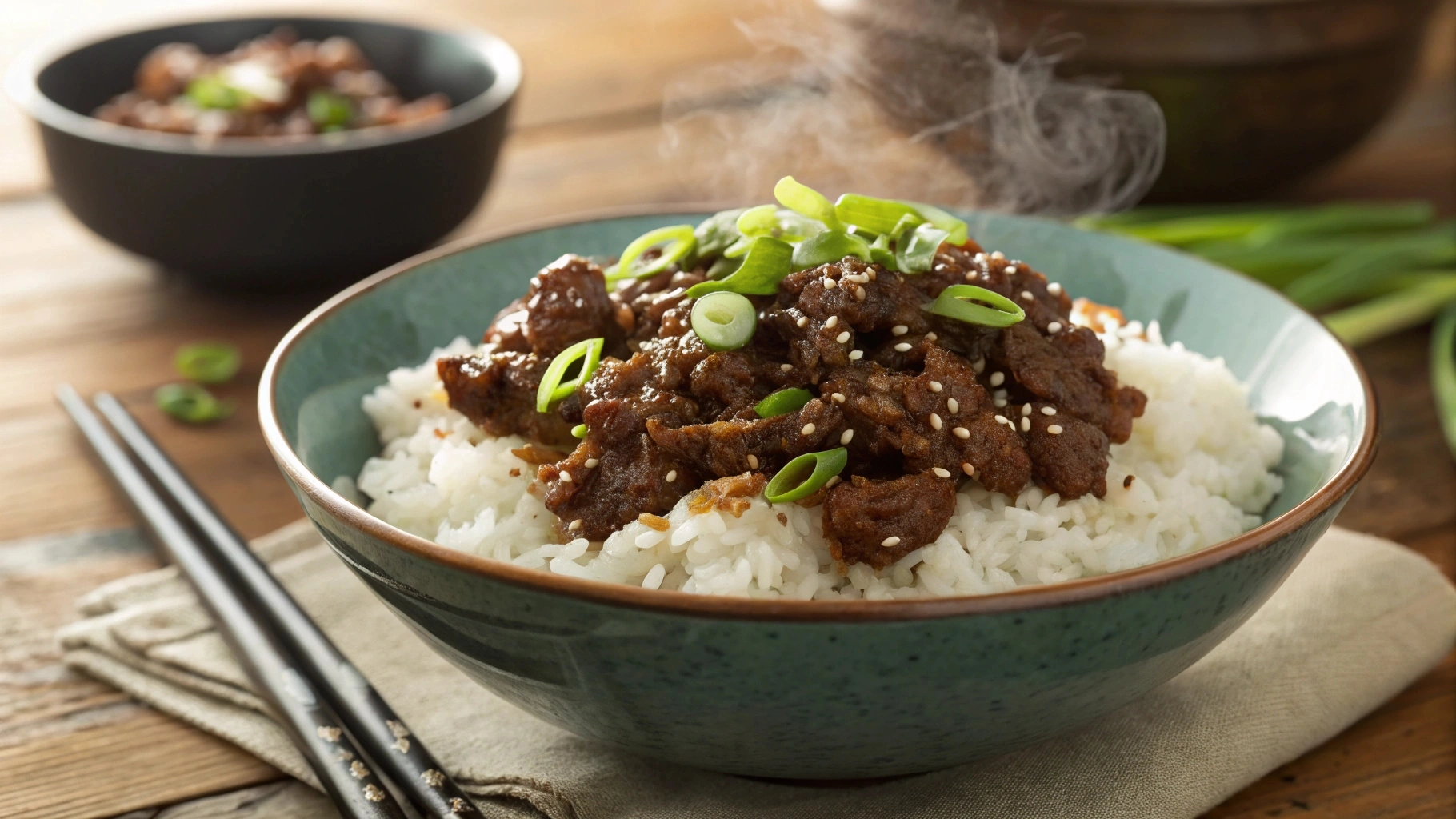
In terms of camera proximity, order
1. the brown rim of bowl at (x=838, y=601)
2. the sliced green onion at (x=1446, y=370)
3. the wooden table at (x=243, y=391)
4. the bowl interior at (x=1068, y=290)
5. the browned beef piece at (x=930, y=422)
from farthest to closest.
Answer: the sliced green onion at (x=1446, y=370) → the bowl interior at (x=1068, y=290) → the wooden table at (x=243, y=391) → the browned beef piece at (x=930, y=422) → the brown rim of bowl at (x=838, y=601)

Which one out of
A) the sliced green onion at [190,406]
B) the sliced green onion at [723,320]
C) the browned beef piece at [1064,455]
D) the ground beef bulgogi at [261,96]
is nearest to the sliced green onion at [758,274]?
the sliced green onion at [723,320]

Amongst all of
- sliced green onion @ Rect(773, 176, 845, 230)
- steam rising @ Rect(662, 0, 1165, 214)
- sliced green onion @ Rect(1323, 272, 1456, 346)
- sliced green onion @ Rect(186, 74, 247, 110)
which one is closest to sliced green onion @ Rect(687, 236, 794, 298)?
sliced green onion @ Rect(773, 176, 845, 230)

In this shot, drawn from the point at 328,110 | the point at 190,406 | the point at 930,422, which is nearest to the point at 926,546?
the point at 930,422

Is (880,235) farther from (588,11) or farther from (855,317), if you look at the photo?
(588,11)

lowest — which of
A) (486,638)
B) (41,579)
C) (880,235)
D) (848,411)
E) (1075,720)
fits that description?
(41,579)

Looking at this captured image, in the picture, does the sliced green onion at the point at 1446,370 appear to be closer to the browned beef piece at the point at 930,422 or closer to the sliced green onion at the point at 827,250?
the browned beef piece at the point at 930,422

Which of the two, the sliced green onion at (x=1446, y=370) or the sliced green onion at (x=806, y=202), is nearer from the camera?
the sliced green onion at (x=806, y=202)

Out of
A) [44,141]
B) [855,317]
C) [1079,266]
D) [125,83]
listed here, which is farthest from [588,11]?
[855,317]
